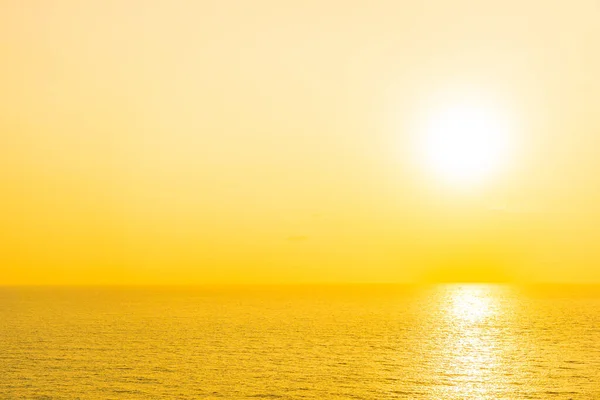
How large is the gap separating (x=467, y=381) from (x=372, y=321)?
73.3 m

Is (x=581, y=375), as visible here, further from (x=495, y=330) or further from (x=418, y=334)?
(x=495, y=330)

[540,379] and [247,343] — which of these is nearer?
[540,379]

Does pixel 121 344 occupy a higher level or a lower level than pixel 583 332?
lower

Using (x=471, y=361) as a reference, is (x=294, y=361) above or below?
below

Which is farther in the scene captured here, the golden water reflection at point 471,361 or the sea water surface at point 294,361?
the golden water reflection at point 471,361

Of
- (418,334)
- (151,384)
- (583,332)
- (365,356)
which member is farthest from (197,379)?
(583,332)

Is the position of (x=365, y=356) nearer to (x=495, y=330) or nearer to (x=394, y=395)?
(x=394, y=395)

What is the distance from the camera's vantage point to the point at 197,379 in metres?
60.8

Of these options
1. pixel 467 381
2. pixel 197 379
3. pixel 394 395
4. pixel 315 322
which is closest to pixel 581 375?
pixel 467 381

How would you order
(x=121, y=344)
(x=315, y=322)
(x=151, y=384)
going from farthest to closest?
(x=315, y=322) < (x=121, y=344) < (x=151, y=384)

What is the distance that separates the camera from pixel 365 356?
253ft

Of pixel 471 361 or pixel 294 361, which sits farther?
pixel 471 361

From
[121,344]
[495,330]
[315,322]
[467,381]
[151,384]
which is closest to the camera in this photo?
[151,384]

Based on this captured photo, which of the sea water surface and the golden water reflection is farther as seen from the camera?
the golden water reflection
